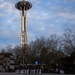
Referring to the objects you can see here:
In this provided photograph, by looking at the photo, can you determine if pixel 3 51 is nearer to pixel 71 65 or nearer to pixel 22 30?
pixel 22 30

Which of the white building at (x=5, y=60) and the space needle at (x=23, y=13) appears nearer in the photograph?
the white building at (x=5, y=60)

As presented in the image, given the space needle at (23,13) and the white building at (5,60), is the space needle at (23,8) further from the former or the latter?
the white building at (5,60)

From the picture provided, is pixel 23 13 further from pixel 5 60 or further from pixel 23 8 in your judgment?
pixel 5 60

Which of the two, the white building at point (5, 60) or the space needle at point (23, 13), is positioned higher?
the space needle at point (23, 13)

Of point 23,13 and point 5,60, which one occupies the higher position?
point 23,13

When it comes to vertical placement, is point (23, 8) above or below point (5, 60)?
above

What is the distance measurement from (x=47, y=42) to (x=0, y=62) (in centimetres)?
3438

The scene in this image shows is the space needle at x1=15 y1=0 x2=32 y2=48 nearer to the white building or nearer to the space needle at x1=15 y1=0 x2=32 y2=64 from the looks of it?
the space needle at x1=15 y1=0 x2=32 y2=64

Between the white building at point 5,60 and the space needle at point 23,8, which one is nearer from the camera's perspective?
Answer: the white building at point 5,60

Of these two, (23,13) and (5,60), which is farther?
(23,13)

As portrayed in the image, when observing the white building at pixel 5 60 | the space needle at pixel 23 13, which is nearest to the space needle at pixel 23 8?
the space needle at pixel 23 13

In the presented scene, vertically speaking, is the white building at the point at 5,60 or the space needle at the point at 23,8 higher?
the space needle at the point at 23,8

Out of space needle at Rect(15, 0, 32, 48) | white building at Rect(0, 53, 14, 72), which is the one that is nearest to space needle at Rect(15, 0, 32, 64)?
space needle at Rect(15, 0, 32, 48)

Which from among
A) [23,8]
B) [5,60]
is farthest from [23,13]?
[5,60]
